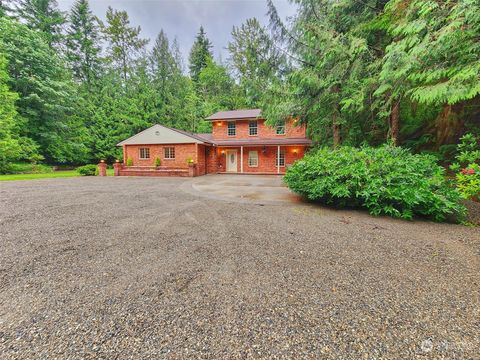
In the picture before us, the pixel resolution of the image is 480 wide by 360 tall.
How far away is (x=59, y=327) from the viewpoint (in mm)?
1559

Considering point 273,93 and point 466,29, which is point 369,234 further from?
point 273,93

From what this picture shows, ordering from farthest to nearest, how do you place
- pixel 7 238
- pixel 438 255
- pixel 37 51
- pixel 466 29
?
1. pixel 37 51
2. pixel 466 29
3. pixel 7 238
4. pixel 438 255

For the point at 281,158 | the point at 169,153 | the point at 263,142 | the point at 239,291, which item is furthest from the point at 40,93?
the point at 239,291

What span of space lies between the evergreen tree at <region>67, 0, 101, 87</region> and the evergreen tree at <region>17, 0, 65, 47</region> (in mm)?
1132

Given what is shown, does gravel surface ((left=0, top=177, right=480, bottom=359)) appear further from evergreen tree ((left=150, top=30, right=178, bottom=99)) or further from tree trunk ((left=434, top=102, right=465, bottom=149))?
evergreen tree ((left=150, top=30, right=178, bottom=99))

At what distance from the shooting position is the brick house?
615 inches

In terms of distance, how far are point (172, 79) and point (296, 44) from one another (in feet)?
73.0

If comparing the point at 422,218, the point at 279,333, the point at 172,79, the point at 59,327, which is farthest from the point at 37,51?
the point at 422,218

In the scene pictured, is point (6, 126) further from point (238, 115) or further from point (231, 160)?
point (238, 115)

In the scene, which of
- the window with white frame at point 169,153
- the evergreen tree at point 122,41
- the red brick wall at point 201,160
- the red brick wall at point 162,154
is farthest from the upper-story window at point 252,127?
the evergreen tree at point 122,41

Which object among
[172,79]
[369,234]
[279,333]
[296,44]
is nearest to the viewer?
[279,333]

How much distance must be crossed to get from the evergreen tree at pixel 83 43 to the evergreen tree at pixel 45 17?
3.71 feet

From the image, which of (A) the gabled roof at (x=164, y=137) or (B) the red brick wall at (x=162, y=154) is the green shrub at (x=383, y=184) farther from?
(A) the gabled roof at (x=164, y=137)

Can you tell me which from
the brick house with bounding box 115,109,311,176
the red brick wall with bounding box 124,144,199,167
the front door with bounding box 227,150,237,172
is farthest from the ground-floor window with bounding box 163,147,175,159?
the front door with bounding box 227,150,237,172
